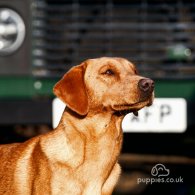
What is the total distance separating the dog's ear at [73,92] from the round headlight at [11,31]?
1703 mm

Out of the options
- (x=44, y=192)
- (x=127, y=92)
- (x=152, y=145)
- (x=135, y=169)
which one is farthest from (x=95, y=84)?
(x=135, y=169)

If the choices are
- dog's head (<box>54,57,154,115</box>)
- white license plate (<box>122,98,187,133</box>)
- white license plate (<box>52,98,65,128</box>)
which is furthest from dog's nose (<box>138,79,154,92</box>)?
white license plate (<box>52,98,65,128</box>)

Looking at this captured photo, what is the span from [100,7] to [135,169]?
6.34 feet

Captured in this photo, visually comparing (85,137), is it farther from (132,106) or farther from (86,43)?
(86,43)

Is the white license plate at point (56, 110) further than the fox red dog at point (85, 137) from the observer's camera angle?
Yes

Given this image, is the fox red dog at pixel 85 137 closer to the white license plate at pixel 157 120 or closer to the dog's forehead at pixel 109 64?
the dog's forehead at pixel 109 64

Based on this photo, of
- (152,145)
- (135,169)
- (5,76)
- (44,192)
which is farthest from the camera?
(135,169)

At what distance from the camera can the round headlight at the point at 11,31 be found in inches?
261

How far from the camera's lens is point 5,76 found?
679cm

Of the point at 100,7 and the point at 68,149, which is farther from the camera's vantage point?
the point at 100,7

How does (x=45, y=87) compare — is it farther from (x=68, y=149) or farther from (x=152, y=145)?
(x=68, y=149)

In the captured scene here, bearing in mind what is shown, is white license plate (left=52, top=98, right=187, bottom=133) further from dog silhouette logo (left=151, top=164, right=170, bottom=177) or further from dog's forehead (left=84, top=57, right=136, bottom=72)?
dog's forehead (left=84, top=57, right=136, bottom=72)

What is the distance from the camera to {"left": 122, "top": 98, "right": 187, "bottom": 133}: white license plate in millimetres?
6461

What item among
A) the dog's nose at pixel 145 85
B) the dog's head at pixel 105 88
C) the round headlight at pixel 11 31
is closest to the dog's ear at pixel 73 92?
the dog's head at pixel 105 88
